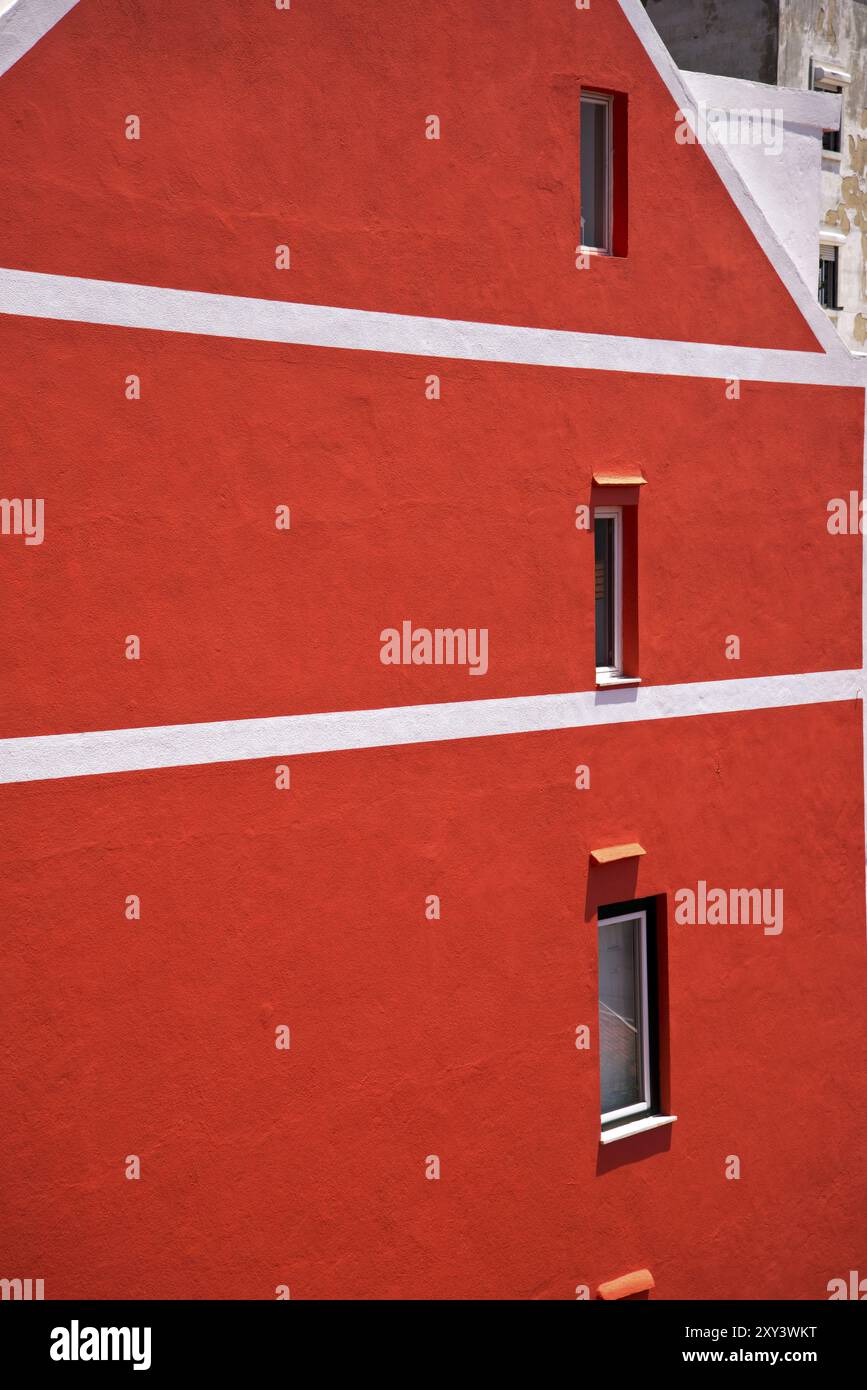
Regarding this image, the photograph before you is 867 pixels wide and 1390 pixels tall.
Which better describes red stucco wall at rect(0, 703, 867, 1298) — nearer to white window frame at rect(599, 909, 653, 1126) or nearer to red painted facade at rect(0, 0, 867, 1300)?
red painted facade at rect(0, 0, 867, 1300)

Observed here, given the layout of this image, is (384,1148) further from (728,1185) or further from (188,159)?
(188,159)

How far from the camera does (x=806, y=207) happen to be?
15.6m

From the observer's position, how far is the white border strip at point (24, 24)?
30.7 feet

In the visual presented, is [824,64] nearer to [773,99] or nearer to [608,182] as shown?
[773,99]

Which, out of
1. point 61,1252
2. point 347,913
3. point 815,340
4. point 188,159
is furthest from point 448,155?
point 61,1252

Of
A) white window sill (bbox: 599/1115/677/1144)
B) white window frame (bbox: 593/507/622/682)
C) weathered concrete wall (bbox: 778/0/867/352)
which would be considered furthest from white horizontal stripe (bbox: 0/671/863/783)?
weathered concrete wall (bbox: 778/0/867/352)

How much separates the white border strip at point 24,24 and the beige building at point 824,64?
12754 mm

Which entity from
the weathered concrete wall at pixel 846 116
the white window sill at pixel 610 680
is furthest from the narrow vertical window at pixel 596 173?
the weathered concrete wall at pixel 846 116

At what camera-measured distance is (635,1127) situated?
13.8m

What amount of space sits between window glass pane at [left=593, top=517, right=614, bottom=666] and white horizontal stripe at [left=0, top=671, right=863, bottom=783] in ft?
1.64

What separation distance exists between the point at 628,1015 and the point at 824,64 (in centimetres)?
1764

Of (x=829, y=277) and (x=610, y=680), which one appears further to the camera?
(x=829, y=277)

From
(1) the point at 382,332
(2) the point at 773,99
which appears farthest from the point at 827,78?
(1) the point at 382,332

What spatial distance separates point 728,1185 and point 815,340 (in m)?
8.86
